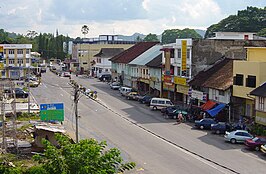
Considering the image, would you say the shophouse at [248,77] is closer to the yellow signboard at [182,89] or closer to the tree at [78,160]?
the yellow signboard at [182,89]

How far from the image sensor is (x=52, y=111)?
1694 inches

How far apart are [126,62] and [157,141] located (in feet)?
149

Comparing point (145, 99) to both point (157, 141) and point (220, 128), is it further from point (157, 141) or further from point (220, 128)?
point (157, 141)

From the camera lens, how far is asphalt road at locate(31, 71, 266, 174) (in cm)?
3030

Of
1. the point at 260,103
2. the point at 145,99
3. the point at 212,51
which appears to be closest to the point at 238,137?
the point at 260,103

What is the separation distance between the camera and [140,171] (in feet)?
95.9

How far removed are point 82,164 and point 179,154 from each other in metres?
16.3

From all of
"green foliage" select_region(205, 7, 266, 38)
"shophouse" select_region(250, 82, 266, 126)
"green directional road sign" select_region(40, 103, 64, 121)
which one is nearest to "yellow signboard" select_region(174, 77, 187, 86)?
"shophouse" select_region(250, 82, 266, 126)

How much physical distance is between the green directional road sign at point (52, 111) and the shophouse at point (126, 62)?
123 ft

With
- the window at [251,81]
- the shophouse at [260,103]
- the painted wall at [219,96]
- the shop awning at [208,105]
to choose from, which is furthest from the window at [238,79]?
the shop awning at [208,105]

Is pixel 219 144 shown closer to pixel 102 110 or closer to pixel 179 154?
pixel 179 154

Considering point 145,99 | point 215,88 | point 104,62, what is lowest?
point 145,99

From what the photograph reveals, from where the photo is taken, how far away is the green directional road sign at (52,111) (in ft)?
140

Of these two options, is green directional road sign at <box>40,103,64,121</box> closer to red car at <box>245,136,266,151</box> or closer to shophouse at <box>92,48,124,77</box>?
red car at <box>245,136,266,151</box>
